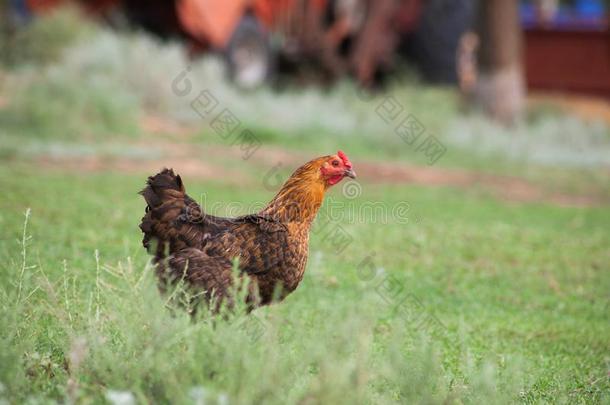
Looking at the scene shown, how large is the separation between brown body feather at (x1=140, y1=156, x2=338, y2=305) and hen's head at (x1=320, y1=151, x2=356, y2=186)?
17.5 inches

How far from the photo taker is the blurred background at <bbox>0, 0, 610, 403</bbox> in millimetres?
4246

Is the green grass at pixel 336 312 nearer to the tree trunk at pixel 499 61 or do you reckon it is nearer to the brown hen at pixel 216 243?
the brown hen at pixel 216 243

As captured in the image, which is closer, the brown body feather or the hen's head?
the brown body feather

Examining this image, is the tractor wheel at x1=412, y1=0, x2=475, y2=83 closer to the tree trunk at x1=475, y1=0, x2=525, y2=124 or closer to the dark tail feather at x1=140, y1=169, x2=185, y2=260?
the tree trunk at x1=475, y1=0, x2=525, y2=124

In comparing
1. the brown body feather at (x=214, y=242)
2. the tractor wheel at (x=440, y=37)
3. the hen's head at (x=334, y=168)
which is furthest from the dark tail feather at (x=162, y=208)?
the tractor wheel at (x=440, y=37)

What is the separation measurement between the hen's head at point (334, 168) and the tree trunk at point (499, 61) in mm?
14277

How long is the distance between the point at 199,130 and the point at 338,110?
4002mm

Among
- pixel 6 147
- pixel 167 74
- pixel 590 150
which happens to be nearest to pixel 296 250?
pixel 6 147

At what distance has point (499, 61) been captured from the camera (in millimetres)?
19375

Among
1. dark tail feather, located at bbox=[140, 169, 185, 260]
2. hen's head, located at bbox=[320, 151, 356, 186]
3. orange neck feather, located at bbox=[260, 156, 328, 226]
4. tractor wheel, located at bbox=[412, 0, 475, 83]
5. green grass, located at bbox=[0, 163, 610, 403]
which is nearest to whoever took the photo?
green grass, located at bbox=[0, 163, 610, 403]

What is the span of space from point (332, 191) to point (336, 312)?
8.96 m

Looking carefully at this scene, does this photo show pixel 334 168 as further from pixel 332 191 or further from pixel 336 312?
pixel 332 191

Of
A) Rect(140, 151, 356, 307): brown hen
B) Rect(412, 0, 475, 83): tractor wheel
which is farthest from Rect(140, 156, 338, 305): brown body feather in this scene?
Rect(412, 0, 475, 83): tractor wheel

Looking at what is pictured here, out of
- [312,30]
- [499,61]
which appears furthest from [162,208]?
[312,30]
